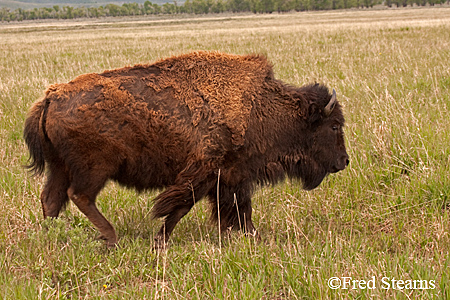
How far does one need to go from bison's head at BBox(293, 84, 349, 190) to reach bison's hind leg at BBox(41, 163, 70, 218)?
2145mm

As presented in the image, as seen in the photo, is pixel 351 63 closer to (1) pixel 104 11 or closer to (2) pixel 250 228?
(2) pixel 250 228

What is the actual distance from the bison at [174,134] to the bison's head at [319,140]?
0.07ft

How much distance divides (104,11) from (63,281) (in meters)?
171

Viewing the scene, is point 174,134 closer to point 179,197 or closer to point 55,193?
point 179,197

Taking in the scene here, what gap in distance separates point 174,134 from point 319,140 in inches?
57.3

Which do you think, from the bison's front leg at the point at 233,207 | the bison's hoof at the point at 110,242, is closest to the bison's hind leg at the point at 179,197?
the bison's front leg at the point at 233,207

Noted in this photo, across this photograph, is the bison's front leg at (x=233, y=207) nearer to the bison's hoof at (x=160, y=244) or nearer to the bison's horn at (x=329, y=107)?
the bison's hoof at (x=160, y=244)

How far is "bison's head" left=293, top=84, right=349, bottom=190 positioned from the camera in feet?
14.5

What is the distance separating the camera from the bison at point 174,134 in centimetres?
373

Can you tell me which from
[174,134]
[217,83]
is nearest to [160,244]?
[174,134]

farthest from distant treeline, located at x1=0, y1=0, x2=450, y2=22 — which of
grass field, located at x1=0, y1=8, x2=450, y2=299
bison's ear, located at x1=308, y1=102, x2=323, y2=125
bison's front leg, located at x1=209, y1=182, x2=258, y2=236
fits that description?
bison's front leg, located at x1=209, y1=182, x2=258, y2=236

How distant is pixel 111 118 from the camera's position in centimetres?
375

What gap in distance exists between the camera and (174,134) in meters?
3.92

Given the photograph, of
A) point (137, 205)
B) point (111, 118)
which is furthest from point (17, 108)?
point (111, 118)
